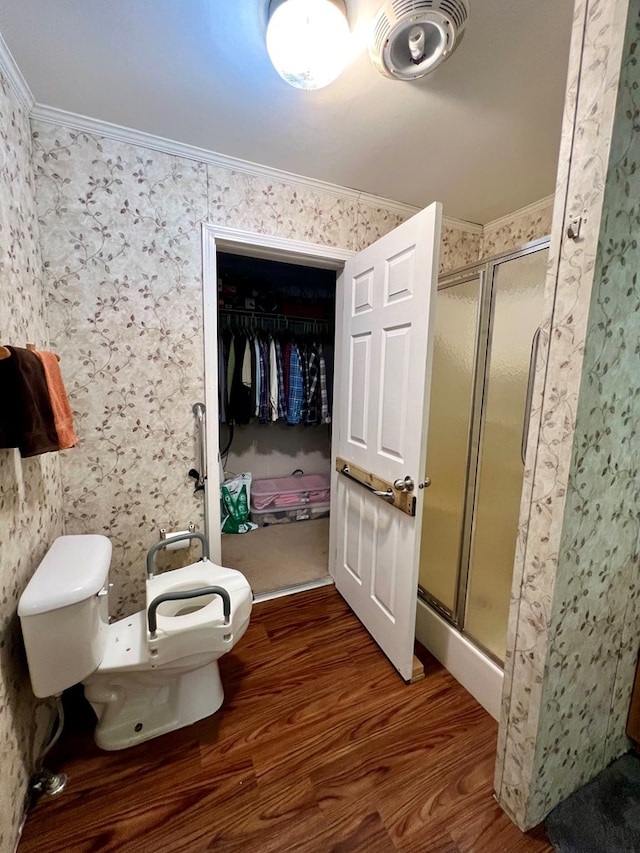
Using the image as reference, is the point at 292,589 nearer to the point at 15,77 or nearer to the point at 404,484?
the point at 404,484

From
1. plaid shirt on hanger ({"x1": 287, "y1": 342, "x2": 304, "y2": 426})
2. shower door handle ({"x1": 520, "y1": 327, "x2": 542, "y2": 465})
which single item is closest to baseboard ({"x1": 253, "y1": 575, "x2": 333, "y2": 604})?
plaid shirt on hanger ({"x1": 287, "y1": 342, "x2": 304, "y2": 426})

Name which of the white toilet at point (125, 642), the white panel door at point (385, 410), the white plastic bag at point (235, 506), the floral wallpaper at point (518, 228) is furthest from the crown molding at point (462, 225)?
the white plastic bag at point (235, 506)

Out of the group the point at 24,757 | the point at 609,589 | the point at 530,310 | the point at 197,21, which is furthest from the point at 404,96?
the point at 24,757

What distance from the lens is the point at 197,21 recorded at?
943 millimetres

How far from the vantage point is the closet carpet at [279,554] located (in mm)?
2260

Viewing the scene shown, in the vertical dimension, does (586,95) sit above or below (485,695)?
above

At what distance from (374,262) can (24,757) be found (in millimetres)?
2198

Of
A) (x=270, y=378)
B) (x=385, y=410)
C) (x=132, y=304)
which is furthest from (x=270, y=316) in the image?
(x=385, y=410)

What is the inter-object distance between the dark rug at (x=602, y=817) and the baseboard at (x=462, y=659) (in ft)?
1.02

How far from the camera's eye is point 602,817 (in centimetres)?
102

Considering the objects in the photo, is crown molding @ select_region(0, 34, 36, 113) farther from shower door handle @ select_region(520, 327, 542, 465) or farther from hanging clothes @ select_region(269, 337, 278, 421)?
shower door handle @ select_region(520, 327, 542, 465)

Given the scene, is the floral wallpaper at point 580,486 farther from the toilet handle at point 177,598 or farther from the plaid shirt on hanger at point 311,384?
the plaid shirt on hanger at point 311,384

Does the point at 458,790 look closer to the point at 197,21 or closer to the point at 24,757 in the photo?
the point at 24,757

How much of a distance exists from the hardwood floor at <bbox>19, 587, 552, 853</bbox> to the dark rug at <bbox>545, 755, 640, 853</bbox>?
0.25ft
